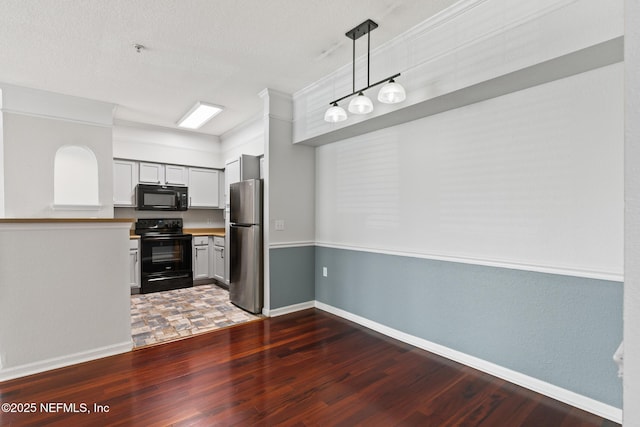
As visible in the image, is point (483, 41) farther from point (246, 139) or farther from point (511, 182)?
point (246, 139)

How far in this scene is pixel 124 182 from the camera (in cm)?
506

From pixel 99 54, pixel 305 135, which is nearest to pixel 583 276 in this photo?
pixel 305 135

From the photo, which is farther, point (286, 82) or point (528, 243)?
point (286, 82)

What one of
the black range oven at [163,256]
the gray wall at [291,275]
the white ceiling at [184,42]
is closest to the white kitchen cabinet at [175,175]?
the black range oven at [163,256]

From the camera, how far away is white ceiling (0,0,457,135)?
229 cm

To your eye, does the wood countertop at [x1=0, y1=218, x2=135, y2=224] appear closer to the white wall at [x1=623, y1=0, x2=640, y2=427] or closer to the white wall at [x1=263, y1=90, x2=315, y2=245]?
the white wall at [x1=263, y1=90, x2=315, y2=245]

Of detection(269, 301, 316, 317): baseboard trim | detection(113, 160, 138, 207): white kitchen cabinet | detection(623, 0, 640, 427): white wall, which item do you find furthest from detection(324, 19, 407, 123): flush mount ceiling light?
detection(113, 160, 138, 207): white kitchen cabinet

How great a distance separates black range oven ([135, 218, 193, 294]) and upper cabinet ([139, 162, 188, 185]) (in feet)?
2.25

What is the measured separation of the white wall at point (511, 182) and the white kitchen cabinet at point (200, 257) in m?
3.21

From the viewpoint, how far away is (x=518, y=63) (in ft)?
6.53

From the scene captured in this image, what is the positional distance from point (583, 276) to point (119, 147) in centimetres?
601

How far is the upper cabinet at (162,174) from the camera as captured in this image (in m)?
5.24

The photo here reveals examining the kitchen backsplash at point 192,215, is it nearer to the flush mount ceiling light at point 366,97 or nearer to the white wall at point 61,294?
the white wall at point 61,294

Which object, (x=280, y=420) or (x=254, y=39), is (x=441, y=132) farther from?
(x=280, y=420)
